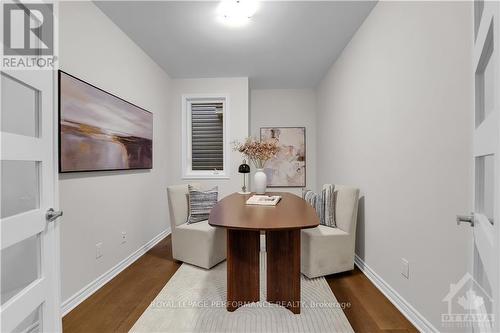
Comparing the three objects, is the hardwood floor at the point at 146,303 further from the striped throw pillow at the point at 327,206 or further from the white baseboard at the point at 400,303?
the striped throw pillow at the point at 327,206

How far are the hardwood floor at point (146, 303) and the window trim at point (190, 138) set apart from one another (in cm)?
180

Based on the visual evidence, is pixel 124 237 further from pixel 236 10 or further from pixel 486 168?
pixel 486 168

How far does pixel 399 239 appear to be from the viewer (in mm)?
1957

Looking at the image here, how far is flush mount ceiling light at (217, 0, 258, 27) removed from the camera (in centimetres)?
225

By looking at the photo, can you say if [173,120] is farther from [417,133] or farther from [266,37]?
[417,133]

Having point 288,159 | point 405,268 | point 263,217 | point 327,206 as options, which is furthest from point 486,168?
point 288,159

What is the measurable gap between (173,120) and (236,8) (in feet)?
7.82

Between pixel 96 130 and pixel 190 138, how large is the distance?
2178 mm

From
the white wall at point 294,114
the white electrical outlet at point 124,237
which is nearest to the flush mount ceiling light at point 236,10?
the white wall at point 294,114

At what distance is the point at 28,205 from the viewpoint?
108 centimetres

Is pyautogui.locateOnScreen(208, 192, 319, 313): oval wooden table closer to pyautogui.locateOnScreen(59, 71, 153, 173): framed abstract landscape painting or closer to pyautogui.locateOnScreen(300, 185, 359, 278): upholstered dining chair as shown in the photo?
pyautogui.locateOnScreen(300, 185, 359, 278): upholstered dining chair

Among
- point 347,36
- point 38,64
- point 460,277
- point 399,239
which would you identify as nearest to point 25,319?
point 38,64

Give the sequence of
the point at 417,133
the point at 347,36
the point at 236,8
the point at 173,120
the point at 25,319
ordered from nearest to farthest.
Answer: the point at 25,319 < the point at 417,133 < the point at 236,8 < the point at 347,36 < the point at 173,120

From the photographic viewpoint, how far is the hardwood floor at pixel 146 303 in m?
1.74
